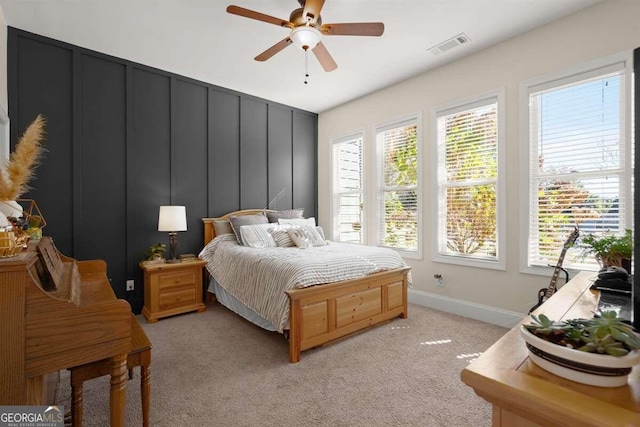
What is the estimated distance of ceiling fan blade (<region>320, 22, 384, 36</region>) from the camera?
2215mm

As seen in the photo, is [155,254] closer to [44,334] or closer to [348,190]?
[44,334]

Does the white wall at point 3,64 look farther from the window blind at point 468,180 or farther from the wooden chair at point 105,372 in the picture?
the window blind at point 468,180

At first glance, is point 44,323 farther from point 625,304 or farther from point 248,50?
point 248,50

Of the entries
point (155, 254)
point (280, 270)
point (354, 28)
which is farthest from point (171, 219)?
point (354, 28)

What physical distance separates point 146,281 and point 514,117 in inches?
169

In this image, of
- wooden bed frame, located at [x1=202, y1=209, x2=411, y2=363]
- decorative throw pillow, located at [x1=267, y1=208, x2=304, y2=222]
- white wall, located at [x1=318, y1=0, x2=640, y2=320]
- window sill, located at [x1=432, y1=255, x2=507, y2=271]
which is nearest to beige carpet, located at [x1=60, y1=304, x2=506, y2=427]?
wooden bed frame, located at [x1=202, y1=209, x2=411, y2=363]

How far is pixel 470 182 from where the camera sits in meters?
3.43

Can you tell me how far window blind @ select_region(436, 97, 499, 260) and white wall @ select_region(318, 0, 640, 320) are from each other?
15 centimetres

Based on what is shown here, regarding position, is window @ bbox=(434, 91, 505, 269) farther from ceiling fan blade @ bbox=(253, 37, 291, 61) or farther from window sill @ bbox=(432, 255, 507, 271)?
ceiling fan blade @ bbox=(253, 37, 291, 61)

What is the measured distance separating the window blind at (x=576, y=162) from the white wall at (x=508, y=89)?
0.16m

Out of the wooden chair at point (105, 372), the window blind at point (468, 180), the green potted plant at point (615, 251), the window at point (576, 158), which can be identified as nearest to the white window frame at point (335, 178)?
the window blind at point (468, 180)

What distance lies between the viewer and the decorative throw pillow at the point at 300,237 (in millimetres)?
3570

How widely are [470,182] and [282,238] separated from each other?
229 cm

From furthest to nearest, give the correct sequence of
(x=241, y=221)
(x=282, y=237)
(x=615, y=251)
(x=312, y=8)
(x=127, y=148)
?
Result: (x=241, y=221), (x=282, y=237), (x=127, y=148), (x=312, y=8), (x=615, y=251)
